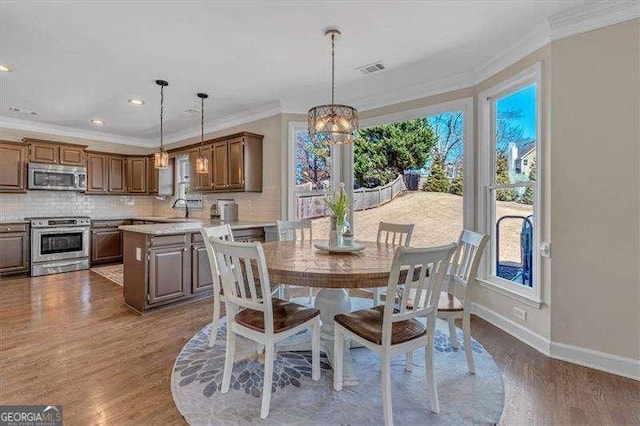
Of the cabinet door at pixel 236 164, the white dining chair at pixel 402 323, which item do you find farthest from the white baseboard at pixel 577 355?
the cabinet door at pixel 236 164

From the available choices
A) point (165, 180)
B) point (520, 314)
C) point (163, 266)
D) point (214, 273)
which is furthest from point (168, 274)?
point (520, 314)

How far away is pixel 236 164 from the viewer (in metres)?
4.81

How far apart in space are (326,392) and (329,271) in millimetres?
805

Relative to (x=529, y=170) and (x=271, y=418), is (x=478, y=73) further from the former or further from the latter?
(x=271, y=418)

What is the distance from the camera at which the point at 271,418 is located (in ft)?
5.99

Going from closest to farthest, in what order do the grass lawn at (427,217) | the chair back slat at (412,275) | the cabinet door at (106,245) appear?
the chair back slat at (412,275)
the grass lawn at (427,217)
the cabinet door at (106,245)

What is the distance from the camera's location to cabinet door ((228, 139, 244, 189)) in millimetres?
4742

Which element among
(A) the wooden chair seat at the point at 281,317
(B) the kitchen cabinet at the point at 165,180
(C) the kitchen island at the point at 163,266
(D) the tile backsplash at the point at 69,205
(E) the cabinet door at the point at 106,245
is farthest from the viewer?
(B) the kitchen cabinet at the point at 165,180

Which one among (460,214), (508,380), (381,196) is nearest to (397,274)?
(508,380)

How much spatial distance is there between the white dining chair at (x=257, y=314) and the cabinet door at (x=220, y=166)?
3028mm

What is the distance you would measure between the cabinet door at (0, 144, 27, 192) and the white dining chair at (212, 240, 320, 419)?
5.15 m

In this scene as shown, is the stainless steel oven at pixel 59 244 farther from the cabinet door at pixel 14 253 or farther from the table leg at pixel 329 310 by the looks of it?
the table leg at pixel 329 310

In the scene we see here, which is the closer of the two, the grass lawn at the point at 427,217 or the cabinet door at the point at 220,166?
the grass lawn at the point at 427,217

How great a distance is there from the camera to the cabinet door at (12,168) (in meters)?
5.02
